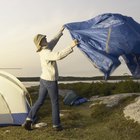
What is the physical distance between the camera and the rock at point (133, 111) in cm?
1401

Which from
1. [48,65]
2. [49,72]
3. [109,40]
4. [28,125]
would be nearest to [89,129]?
[28,125]

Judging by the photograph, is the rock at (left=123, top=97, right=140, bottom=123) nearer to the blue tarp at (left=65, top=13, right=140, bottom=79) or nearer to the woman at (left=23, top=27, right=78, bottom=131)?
the blue tarp at (left=65, top=13, right=140, bottom=79)

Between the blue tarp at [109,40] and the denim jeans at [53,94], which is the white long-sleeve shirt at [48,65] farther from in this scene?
the blue tarp at [109,40]

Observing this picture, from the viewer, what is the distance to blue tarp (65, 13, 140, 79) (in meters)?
12.4

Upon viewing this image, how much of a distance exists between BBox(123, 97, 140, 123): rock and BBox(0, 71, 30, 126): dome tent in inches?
122

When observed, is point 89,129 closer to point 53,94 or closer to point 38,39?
point 53,94

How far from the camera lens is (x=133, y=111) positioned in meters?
14.6

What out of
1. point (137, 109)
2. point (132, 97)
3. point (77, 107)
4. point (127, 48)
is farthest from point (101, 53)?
point (77, 107)

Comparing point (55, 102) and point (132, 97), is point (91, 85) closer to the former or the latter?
point (132, 97)

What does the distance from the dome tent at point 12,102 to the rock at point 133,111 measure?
3099 millimetres

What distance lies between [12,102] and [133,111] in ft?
12.2

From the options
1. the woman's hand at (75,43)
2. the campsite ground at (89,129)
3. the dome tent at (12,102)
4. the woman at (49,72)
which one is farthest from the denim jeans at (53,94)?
the dome tent at (12,102)

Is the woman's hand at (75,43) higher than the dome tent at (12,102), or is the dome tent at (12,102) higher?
the woman's hand at (75,43)

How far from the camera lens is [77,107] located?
19484 millimetres
